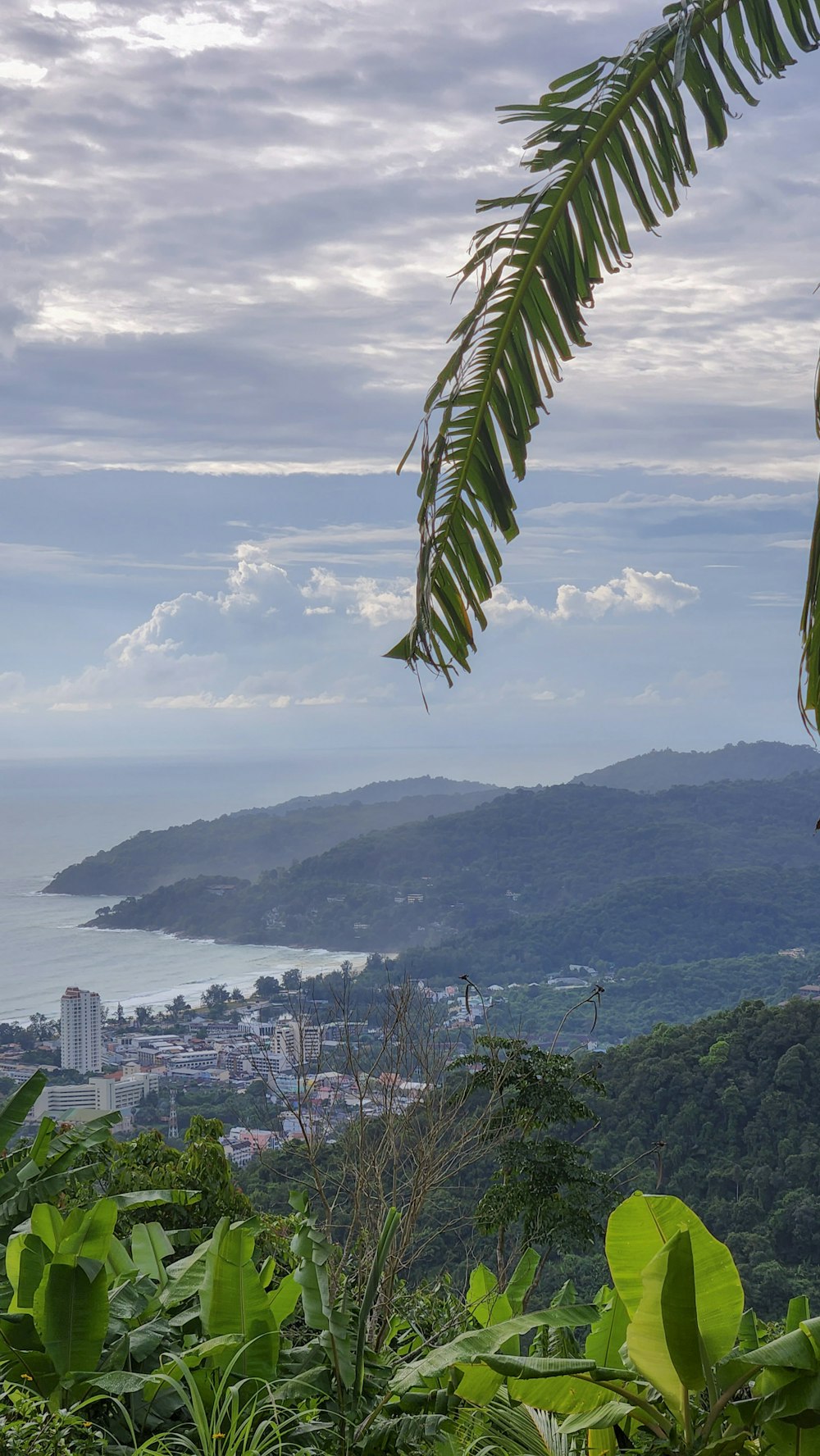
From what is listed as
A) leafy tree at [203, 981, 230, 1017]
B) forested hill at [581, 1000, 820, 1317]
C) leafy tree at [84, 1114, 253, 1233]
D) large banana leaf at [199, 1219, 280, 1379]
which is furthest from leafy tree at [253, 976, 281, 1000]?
large banana leaf at [199, 1219, 280, 1379]

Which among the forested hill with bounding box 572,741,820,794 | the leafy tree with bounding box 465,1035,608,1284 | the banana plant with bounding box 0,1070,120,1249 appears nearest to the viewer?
the banana plant with bounding box 0,1070,120,1249

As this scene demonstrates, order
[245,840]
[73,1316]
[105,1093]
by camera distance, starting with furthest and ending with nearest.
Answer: [245,840]
[105,1093]
[73,1316]

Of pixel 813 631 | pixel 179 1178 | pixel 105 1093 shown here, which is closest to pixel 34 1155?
pixel 179 1178

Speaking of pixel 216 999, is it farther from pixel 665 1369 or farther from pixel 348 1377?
pixel 665 1369

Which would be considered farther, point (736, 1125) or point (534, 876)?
point (534, 876)

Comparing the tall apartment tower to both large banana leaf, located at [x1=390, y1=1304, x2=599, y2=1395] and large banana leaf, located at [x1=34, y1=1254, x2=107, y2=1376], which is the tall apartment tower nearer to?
large banana leaf, located at [x1=34, y1=1254, x2=107, y2=1376]

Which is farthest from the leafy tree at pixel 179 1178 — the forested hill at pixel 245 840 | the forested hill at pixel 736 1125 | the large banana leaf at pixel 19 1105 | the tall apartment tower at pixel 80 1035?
the forested hill at pixel 245 840
